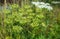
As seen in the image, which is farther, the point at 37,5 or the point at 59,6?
the point at 59,6

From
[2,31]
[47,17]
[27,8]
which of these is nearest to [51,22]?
[47,17]

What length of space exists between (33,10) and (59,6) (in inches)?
40.8

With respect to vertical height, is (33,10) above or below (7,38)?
above

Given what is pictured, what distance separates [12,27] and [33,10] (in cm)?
74

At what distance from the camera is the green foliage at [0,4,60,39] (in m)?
3.75

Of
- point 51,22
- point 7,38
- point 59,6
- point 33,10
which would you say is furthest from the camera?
point 59,6

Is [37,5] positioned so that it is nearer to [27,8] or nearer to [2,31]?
[27,8]

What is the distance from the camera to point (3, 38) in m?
3.74

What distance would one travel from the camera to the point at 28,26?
3916 millimetres

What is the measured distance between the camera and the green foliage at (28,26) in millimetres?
3754

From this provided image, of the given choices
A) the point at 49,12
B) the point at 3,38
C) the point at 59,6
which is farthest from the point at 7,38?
the point at 59,6

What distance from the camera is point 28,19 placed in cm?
388

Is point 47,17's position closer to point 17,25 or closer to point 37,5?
point 37,5

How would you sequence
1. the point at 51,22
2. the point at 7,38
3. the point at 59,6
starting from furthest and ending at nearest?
the point at 59,6 → the point at 51,22 → the point at 7,38
